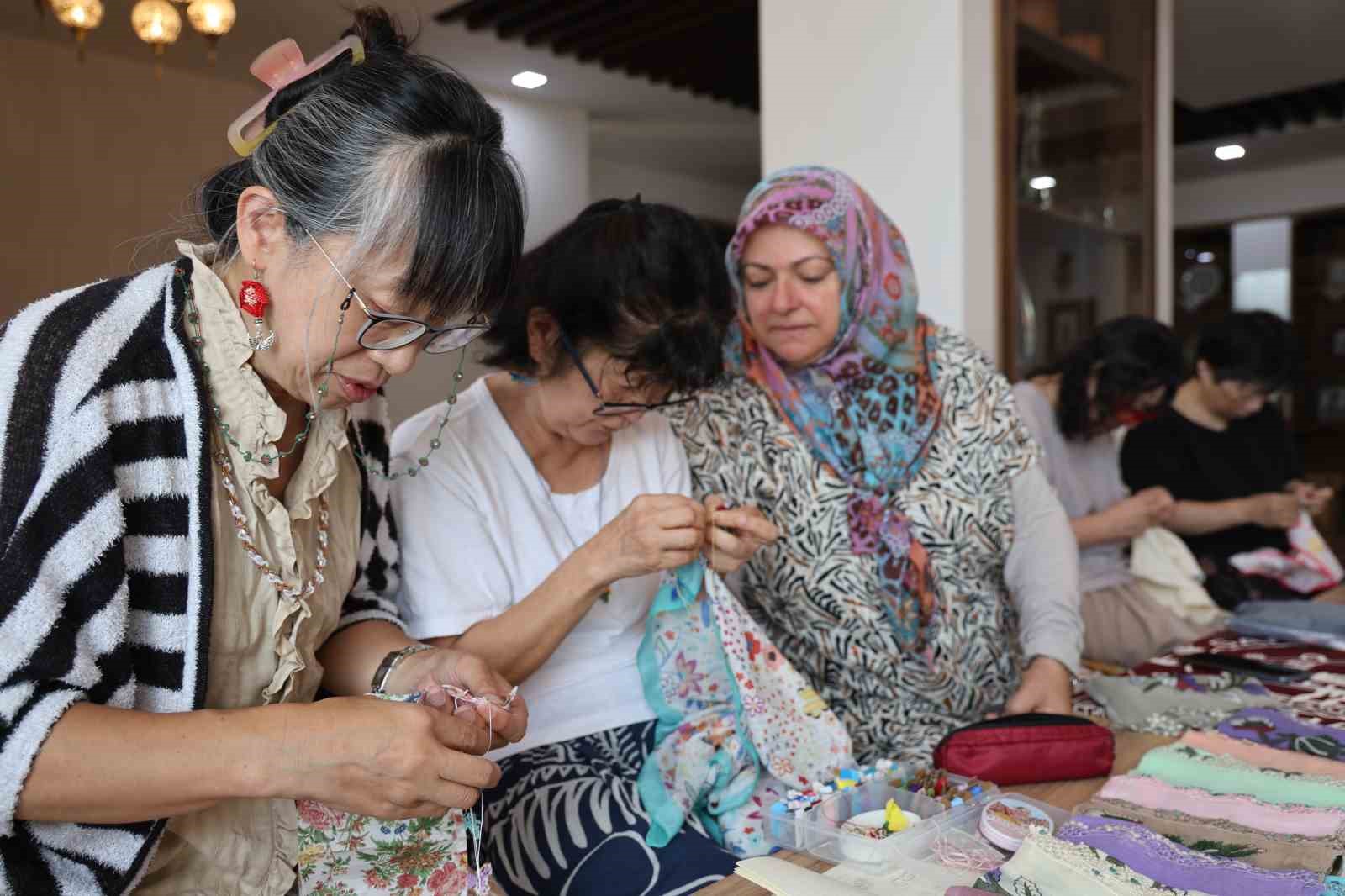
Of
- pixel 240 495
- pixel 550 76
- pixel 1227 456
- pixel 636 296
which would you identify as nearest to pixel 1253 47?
pixel 1227 456

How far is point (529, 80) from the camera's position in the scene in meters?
6.53

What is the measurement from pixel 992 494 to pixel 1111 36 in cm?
287

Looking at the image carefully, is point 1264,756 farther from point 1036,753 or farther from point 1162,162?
point 1162,162

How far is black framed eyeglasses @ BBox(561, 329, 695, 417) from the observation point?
1.64 metres

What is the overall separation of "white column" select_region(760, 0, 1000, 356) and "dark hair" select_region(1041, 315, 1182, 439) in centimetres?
30

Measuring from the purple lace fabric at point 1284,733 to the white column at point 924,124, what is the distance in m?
1.45

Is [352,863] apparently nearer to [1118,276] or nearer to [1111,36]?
[1118,276]

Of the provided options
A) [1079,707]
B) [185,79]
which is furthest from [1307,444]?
[185,79]

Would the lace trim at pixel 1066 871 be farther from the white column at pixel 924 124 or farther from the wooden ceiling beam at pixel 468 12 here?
the wooden ceiling beam at pixel 468 12

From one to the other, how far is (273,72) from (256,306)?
0.30m

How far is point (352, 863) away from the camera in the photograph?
119 centimetres

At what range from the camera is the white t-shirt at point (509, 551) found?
1.56 metres

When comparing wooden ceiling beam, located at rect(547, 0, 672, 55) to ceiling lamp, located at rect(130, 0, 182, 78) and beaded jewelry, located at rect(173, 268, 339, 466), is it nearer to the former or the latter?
ceiling lamp, located at rect(130, 0, 182, 78)

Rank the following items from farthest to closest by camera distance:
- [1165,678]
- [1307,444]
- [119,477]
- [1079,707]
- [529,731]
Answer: [1307,444] < [1165,678] < [1079,707] < [529,731] < [119,477]
